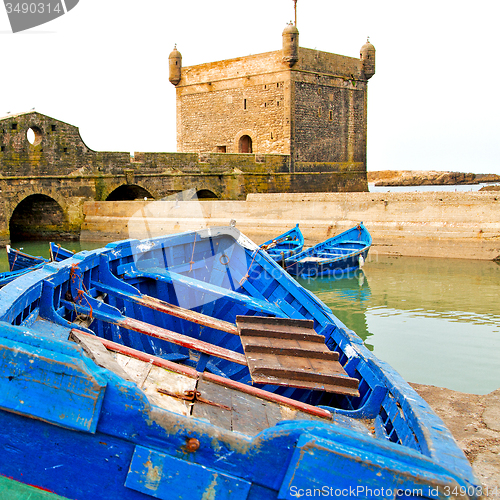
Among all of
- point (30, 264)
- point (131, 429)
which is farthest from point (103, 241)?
point (131, 429)

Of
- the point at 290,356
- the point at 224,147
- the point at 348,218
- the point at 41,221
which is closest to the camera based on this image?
the point at 290,356

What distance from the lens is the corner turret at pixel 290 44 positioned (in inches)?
912

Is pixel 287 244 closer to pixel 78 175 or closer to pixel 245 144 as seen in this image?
pixel 78 175

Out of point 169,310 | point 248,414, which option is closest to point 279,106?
point 169,310

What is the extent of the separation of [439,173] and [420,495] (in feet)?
377

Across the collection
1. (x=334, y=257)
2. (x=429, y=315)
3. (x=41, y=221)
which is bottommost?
(x=429, y=315)

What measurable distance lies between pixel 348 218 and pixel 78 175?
11527 millimetres

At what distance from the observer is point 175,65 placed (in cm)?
2773

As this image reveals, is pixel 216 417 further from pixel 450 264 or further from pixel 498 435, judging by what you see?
pixel 450 264

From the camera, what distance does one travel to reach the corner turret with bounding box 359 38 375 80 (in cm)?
2661

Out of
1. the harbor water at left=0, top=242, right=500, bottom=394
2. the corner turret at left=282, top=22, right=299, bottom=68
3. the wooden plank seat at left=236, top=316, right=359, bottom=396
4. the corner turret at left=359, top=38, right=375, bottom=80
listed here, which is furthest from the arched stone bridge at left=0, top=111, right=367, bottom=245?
the wooden plank seat at left=236, top=316, right=359, bottom=396

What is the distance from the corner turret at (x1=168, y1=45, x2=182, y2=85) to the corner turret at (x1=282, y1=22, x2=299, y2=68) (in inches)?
279

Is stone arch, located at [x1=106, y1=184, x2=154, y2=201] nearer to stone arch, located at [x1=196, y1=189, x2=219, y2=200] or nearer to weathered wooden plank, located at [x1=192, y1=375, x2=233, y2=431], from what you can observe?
stone arch, located at [x1=196, y1=189, x2=219, y2=200]

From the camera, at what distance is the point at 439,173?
107688 millimetres
